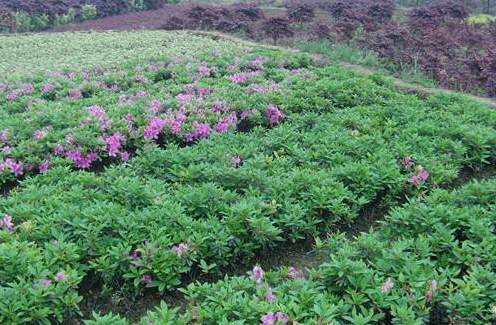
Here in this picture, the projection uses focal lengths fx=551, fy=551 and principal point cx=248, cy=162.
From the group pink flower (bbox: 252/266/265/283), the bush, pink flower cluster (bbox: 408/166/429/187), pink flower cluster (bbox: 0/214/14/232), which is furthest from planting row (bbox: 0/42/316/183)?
the bush

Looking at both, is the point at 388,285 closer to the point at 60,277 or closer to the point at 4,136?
the point at 60,277

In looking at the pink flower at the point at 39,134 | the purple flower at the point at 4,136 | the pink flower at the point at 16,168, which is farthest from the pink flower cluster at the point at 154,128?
the purple flower at the point at 4,136

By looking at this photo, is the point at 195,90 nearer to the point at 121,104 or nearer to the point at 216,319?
the point at 121,104

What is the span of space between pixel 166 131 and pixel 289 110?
5.95 ft

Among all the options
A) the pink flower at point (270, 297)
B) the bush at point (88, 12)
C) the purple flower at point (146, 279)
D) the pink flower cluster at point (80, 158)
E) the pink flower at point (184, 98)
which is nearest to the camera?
the pink flower at point (270, 297)

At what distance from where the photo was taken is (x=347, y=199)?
5078 millimetres

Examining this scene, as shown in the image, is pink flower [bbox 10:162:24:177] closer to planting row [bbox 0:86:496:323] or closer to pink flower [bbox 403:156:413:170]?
planting row [bbox 0:86:496:323]

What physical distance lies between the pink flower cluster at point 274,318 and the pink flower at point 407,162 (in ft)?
9.52

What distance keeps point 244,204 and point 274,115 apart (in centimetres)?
312

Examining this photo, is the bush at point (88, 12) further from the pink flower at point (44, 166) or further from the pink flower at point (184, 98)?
the pink flower at point (44, 166)

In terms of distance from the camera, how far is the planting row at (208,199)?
3.97m

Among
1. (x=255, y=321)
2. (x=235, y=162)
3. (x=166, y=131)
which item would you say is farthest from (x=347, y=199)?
(x=166, y=131)

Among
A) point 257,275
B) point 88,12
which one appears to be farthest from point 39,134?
point 88,12

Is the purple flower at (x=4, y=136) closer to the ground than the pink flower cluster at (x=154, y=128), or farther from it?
farther from it
